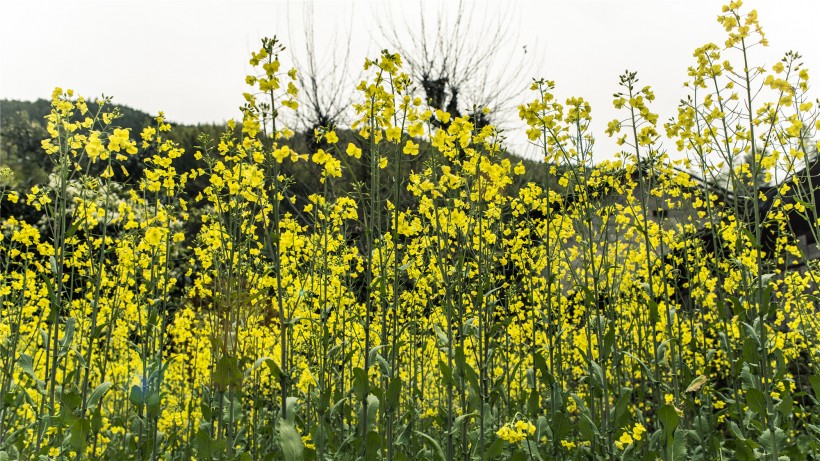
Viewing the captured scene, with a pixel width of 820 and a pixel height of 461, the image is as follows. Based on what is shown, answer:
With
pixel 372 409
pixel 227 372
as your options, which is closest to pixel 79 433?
pixel 227 372

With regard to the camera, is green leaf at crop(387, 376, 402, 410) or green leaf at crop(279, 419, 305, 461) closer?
green leaf at crop(279, 419, 305, 461)

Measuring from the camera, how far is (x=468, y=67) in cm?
1361

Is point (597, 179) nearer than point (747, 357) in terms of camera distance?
No

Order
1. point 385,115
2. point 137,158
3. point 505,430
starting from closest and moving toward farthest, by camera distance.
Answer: point 505,430
point 385,115
point 137,158

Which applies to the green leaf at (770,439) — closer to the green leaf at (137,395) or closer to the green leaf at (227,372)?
the green leaf at (227,372)

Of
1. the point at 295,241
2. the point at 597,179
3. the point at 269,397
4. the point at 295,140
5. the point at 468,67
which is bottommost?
the point at 269,397

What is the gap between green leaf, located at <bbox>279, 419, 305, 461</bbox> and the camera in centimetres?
267

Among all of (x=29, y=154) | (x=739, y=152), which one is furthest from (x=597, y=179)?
(x=29, y=154)

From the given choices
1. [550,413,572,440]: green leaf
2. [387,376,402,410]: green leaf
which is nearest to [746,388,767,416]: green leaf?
[550,413,572,440]: green leaf

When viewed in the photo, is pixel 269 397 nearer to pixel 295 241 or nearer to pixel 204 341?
pixel 204 341

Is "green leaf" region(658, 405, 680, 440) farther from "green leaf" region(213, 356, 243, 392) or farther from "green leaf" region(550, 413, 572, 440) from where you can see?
"green leaf" region(213, 356, 243, 392)

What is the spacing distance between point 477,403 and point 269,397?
161 inches

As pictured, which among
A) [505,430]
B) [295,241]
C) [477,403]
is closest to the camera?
[505,430]

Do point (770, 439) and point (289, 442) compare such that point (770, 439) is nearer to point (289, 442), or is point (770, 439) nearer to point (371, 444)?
point (371, 444)
